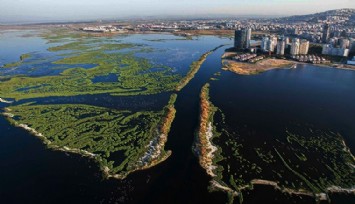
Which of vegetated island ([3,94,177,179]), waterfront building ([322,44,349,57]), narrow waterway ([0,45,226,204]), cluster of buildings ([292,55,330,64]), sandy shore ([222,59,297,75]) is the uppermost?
waterfront building ([322,44,349,57])

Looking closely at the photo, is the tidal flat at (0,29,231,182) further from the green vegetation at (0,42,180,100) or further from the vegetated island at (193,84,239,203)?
the vegetated island at (193,84,239,203)

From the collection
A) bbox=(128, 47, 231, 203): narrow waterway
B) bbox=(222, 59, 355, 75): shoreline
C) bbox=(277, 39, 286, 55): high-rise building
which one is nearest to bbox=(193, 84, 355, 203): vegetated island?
bbox=(128, 47, 231, 203): narrow waterway

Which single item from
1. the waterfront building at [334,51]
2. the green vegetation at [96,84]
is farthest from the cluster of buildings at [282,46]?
the green vegetation at [96,84]

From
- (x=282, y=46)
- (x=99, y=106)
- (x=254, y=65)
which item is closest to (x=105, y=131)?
(x=99, y=106)

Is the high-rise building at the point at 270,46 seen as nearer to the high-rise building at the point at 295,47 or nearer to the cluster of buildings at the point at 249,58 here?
the high-rise building at the point at 295,47

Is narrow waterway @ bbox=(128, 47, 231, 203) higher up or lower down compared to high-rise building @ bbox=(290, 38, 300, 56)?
lower down

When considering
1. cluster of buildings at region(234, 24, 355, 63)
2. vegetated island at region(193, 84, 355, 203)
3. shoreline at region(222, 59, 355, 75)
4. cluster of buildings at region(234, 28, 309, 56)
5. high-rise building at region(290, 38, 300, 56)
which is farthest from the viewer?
cluster of buildings at region(234, 28, 309, 56)
